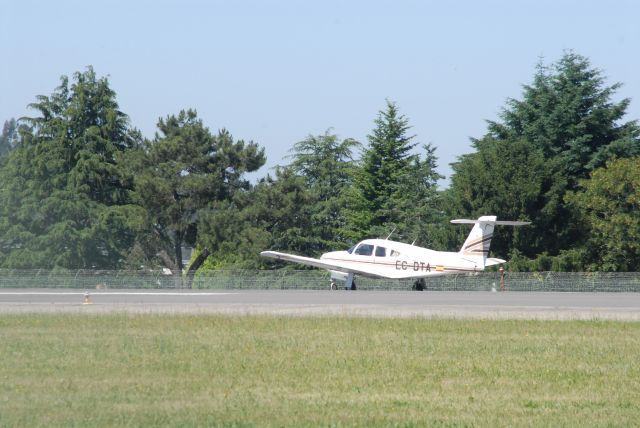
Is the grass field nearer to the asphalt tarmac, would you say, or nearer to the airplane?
the asphalt tarmac

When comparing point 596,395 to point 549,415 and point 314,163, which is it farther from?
point 314,163

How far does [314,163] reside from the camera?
330 feet

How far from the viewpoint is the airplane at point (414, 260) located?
4741 centimetres

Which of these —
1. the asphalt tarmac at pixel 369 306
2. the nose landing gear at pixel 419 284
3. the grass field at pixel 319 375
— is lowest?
the grass field at pixel 319 375

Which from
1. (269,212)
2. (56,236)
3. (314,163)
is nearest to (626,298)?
(269,212)

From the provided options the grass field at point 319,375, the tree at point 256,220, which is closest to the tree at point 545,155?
the tree at point 256,220

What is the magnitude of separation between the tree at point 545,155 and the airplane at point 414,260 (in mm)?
16778

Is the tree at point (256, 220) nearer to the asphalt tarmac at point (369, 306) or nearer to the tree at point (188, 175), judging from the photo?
the tree at point (188, 175)

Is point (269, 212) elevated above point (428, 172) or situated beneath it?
situated beneath

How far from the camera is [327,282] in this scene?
53062 mm

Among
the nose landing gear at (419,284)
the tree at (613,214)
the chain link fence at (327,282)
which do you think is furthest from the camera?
the tree at (613,214)

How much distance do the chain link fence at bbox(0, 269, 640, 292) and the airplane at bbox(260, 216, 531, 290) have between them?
1.56 meters

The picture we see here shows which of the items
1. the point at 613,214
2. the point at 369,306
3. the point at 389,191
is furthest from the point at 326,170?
the point at 369,306

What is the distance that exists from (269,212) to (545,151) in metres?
19.1
